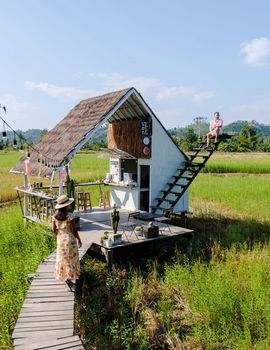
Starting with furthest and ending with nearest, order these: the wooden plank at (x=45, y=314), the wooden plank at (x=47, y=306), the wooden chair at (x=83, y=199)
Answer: the wooden chair at (x=83, y=199) < the wooden plank at (x=47, y=306) < the wooden plank at (x=45, y=314)

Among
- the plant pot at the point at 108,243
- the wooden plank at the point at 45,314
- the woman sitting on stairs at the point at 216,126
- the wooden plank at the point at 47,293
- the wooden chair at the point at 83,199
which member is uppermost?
the woman sitting on stairs at the point at 216,126

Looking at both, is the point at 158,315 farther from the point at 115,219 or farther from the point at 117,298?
the point at 115,219

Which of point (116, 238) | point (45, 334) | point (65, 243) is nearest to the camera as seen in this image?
point (45, 334)

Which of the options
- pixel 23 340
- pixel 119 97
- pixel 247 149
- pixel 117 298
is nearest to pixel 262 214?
pixel 119 97

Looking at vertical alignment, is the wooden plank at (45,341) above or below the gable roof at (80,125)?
below

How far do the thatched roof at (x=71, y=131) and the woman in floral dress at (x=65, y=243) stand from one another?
2.59 metres

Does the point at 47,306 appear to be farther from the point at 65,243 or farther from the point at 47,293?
the point at 65,243

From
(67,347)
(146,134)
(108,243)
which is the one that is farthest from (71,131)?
(67,347)

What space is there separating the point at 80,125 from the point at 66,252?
191 inches

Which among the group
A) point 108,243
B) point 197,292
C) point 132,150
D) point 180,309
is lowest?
point 180,309

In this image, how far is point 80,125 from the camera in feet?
33.8

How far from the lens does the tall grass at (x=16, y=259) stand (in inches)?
245

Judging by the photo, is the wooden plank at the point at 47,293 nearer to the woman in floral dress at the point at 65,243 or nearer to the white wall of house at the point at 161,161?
the woman in floral dress at the point at 65,243

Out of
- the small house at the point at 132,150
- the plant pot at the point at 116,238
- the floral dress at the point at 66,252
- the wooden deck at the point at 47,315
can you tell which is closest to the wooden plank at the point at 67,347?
the wooden deck at the point at 47,315
